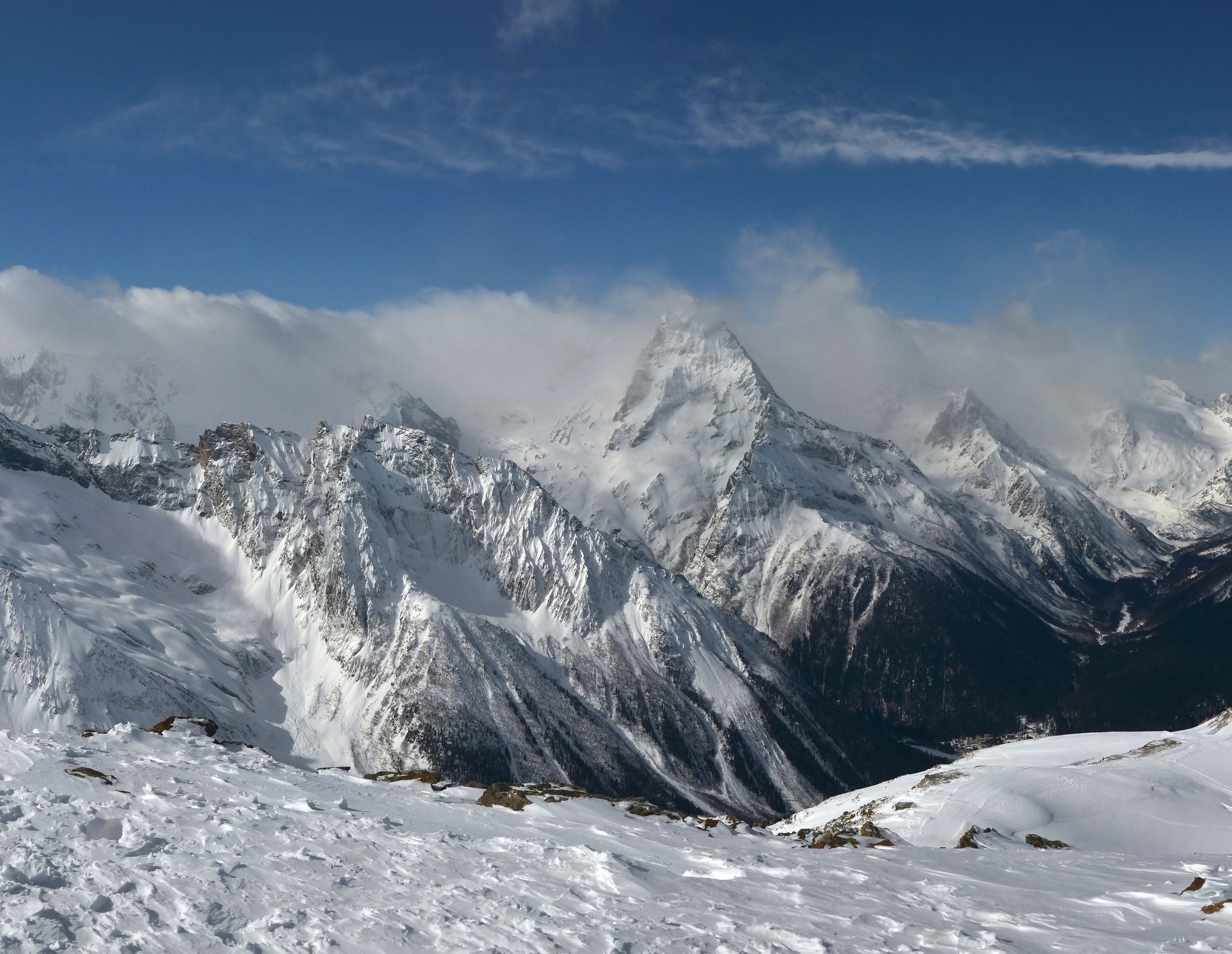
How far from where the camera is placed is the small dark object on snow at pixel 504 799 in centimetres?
4575

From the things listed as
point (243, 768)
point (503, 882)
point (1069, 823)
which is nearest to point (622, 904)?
point (503, 882)

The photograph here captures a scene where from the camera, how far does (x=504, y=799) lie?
153ft

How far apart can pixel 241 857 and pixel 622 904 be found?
41.3 feet

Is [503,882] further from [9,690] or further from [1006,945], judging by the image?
[9,690]

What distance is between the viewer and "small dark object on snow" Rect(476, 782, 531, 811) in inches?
1801

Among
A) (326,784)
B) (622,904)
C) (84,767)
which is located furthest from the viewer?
(326,784)

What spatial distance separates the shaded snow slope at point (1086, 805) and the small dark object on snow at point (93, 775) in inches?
1731

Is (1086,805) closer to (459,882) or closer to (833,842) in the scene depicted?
(833,842)

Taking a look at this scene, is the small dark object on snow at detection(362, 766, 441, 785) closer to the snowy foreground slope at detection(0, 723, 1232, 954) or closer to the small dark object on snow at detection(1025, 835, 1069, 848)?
the snowy foreground slope at detection(0, 723, 1232, 954)

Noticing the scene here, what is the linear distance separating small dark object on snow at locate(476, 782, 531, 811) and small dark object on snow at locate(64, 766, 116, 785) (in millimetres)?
16217

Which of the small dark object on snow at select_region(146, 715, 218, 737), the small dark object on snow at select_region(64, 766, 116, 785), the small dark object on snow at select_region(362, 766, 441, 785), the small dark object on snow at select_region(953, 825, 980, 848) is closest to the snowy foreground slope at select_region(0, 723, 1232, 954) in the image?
the small dark object on snow at select_region(64, 766, 116, 785)

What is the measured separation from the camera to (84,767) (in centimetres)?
4047

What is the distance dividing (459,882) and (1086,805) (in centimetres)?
7724

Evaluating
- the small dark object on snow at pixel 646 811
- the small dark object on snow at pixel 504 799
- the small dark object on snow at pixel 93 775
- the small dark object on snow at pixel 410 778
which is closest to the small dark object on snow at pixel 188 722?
the small dark object on snow at pixel 410 778
